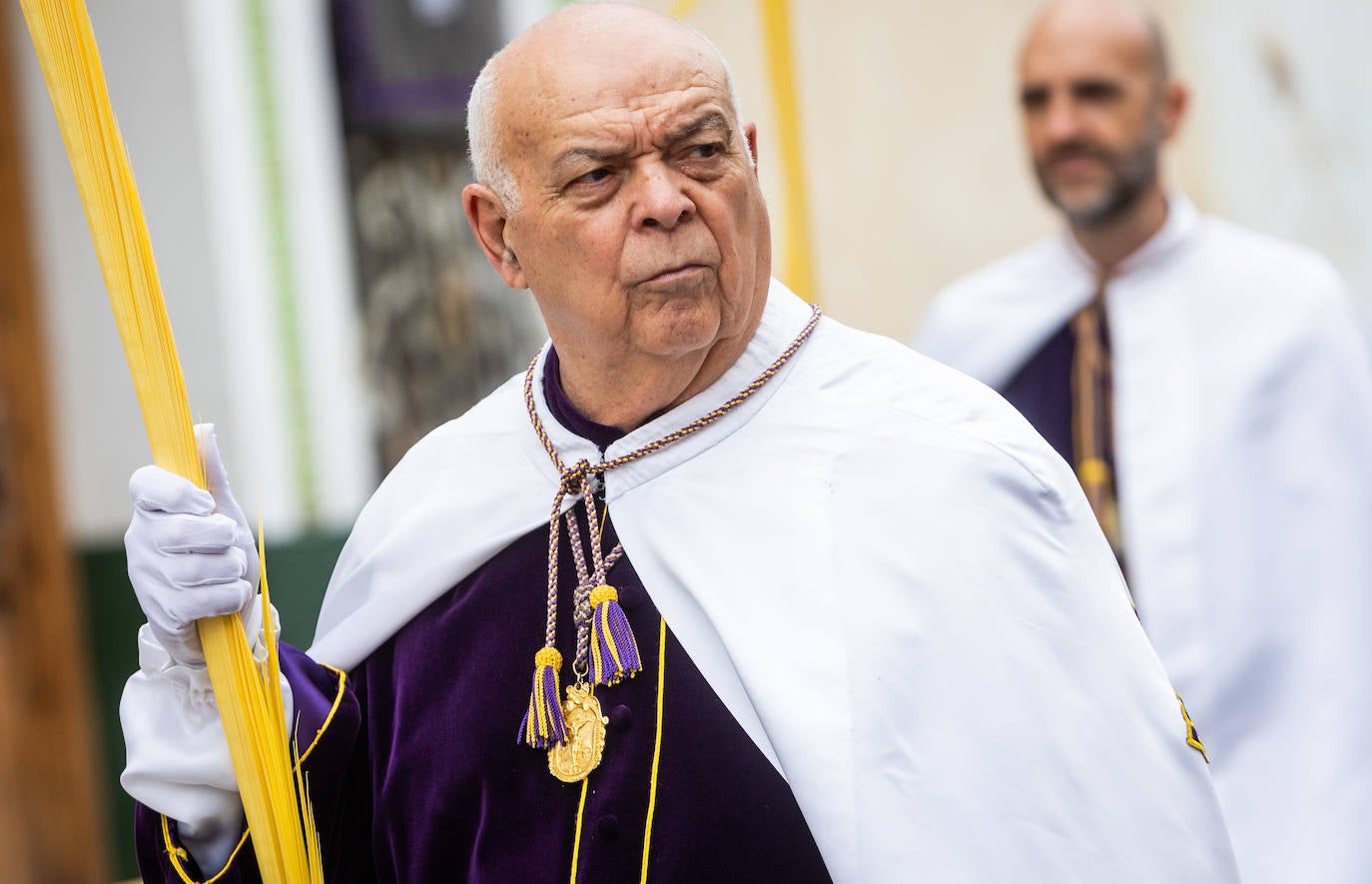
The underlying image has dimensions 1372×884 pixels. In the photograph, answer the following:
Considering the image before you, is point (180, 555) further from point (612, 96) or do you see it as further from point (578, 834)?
point (612, 96)

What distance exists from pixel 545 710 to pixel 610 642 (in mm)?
130

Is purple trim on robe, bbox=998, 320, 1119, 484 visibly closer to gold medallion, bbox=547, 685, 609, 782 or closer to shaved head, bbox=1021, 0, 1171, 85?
shaved head, bbox=1021, 0, 1171, 85

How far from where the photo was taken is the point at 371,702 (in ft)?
8.39

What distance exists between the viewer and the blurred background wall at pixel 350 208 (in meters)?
6.00

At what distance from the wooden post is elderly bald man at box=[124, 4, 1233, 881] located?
3737mm

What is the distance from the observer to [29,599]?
596 centimetres

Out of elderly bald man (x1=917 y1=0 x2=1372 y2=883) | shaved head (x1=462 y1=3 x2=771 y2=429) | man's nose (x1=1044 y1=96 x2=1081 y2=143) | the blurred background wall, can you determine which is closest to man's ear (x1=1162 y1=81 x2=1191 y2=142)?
elderly bald man (x1=917 y1=0 x2=1372 y2=883)

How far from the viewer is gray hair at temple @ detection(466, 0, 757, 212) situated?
7.88 ft

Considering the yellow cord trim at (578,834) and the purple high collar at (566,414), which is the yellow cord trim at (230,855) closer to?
the yellow cord trim at (578,834)

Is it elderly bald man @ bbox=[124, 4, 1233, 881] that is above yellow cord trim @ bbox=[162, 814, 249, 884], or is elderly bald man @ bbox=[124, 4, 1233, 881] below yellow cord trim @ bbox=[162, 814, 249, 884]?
above

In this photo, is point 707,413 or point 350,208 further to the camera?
point 350,208

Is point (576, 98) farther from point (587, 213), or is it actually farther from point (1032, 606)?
point (1032, 606)

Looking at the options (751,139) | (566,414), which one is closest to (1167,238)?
(751,139)

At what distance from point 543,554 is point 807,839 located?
23.1 inches
